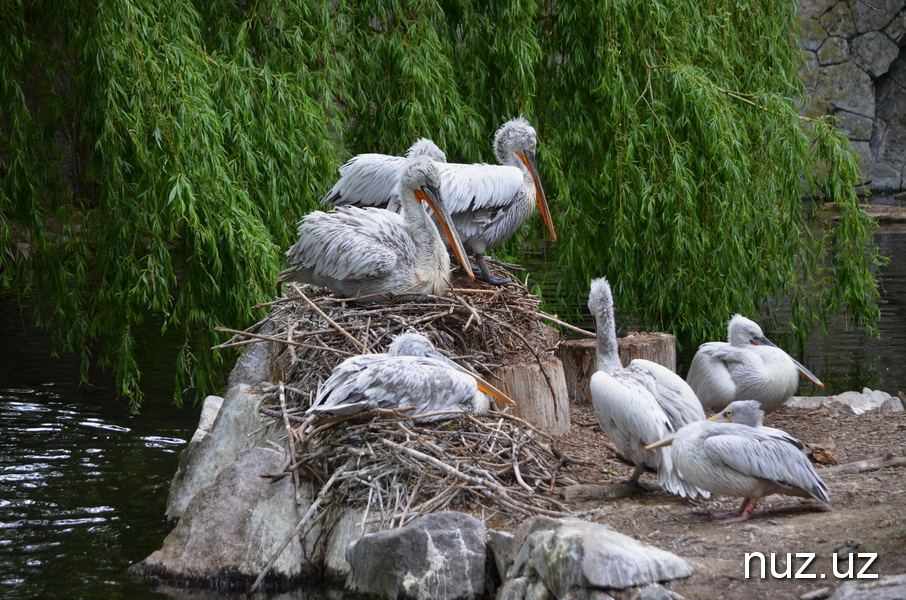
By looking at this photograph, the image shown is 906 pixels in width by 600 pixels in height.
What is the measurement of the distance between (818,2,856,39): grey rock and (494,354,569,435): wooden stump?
17615 mm

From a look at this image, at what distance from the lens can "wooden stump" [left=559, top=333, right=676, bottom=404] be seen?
682 cm

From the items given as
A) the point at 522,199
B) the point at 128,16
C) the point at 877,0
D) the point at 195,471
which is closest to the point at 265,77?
the point at 128,16

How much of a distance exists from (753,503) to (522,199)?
8.97 ft

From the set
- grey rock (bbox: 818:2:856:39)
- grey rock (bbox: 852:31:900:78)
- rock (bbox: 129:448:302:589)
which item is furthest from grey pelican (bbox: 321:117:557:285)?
grey rock (bbox: 852:31:900:78)

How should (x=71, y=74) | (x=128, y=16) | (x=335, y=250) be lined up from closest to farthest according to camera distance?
1. (x=335, y=250)
2. (x=128, y=16)
3. (x=71, y=74)

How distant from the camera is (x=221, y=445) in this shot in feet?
18.8

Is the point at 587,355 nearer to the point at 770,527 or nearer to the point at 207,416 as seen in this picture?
the point at 207,416

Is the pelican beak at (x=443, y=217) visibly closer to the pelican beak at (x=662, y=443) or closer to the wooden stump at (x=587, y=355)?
the wooden stump at (x=587, y=355)

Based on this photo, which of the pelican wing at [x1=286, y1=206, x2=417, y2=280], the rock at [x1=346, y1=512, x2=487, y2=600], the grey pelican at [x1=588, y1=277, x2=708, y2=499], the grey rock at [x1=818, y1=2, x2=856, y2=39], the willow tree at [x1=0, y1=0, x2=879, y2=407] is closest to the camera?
the rock at [x1=346, y1=512, x2=487, y2=600]

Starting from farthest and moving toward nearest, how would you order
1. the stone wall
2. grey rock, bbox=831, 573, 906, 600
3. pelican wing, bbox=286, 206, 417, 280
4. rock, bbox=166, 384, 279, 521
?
the stone wall → rock, bbox=166, 384, 279, 521 → pelican wing, bbox=286, 206, 417, 280 → grey rock, bbox=831, 573, 906, 600

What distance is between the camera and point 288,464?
4.88 metres

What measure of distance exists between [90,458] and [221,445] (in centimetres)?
184

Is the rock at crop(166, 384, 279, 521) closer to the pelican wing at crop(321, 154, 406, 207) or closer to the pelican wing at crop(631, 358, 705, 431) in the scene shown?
the pelican wing at crop(321, 154, 406, 207)

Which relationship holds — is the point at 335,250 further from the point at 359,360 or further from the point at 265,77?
the point at 265,77
